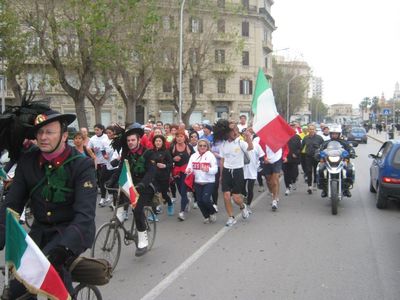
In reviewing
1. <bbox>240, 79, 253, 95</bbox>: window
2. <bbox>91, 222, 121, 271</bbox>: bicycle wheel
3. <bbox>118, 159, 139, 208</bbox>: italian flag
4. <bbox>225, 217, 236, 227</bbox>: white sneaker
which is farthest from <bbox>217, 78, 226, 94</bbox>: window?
<bbox>91, 222, 121, 271</bbox>: bicycle wheel

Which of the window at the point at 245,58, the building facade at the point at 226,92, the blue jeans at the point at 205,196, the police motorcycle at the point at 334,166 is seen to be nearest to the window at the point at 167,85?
the building facade at the point at 226,92

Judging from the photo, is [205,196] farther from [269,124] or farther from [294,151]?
Result: [294,151]

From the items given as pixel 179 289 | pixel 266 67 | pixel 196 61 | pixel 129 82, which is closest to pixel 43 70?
pixel 129 82

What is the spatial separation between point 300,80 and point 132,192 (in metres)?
74.0

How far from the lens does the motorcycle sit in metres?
9.99

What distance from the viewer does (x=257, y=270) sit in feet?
19.7

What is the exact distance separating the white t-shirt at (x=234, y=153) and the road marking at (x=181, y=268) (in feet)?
4.15

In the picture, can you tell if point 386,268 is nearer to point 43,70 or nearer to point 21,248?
point 21,248

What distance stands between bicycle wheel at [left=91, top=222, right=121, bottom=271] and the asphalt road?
0.24m

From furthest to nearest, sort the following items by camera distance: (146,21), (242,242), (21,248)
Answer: (146,21) → (242,242) → (21,248)

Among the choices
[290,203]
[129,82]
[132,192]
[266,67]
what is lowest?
[290,203]

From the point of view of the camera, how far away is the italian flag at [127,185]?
20.3 feet

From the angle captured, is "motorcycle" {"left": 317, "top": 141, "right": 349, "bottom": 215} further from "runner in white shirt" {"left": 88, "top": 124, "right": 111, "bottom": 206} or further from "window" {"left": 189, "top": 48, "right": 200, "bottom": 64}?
"window" {"left": 189, "top": 48, "right": 200, "bottom": 64}

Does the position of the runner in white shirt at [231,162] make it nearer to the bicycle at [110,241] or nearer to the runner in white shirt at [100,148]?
the bicycle at [110,241]
